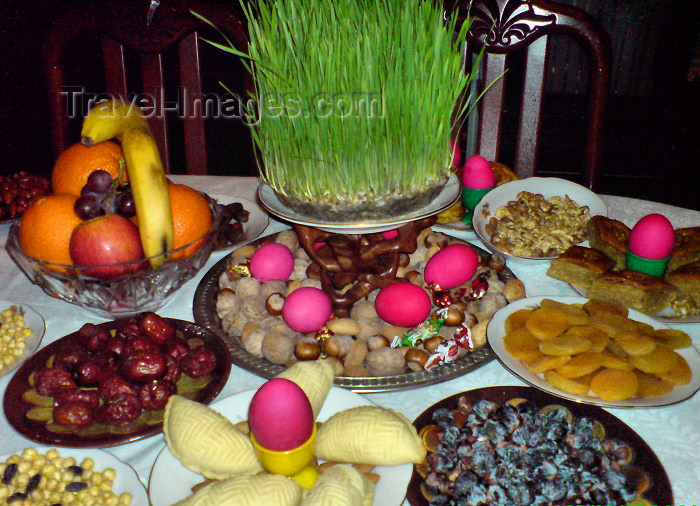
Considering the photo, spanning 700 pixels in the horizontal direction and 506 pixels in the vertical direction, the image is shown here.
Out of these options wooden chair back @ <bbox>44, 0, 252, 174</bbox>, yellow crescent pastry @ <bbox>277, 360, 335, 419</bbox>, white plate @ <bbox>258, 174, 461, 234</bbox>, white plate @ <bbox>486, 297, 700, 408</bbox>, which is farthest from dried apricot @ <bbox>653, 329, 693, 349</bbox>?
wooden chair back @ <bbox>44, 0, 252, 174</bbox>

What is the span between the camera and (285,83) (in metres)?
0.89

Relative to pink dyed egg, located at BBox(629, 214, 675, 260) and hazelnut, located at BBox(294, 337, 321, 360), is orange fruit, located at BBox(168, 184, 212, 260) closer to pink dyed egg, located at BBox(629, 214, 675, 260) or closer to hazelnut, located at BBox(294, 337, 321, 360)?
hazelnut, located at BBox(294, 337, 321, 360)

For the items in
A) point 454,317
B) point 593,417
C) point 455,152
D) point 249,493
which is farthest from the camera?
point 455,152

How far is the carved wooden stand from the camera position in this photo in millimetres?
1003

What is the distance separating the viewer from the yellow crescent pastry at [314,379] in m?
0.69

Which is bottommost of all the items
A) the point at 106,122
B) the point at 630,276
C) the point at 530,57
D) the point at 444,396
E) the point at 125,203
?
the point at 444,396

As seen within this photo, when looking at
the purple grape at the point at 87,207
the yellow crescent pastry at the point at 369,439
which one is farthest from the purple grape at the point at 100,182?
the yellow crescent pastry at the point at 369,439

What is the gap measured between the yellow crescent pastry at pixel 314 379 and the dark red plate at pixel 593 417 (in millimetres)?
119

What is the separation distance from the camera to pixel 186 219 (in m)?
0.98

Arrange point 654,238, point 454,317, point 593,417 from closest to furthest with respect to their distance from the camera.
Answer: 1. point 593,417
2. point 454,317
3. point 654,238

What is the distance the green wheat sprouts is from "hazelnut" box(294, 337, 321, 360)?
244 millimetres

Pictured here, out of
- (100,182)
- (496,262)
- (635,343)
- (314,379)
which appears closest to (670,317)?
(635,343)

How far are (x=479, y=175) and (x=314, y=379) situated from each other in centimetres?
80

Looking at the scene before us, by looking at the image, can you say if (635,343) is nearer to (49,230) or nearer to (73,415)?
(73,415)
